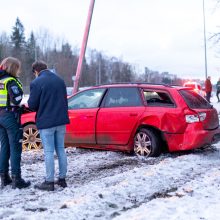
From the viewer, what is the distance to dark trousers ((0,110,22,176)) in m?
6.25

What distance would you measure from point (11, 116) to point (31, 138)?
3.80 meters

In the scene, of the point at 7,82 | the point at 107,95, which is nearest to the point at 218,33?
the point at 107,95

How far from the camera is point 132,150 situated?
9.05 meters

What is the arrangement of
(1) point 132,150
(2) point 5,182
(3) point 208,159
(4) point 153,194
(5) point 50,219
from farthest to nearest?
1. (1) point 132,150
2. (3) point 208,159
3. (2) point 5,182
4. (4) point 153,194
5. (5) point 50,219

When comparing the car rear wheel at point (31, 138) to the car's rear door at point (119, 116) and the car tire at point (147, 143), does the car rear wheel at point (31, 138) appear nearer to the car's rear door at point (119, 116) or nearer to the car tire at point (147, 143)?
the car's rear door at point (119, 116)

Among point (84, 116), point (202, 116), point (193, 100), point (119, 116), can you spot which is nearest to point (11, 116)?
point (119, 116)

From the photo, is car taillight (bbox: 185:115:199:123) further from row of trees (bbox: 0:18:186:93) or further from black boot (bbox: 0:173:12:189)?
row of trees (bbox: 0:18:186:93)

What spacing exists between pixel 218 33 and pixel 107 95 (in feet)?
45.2

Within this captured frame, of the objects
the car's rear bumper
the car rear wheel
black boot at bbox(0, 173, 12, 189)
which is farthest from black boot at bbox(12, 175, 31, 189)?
the car rear wheel

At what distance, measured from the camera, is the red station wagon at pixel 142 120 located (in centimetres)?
849

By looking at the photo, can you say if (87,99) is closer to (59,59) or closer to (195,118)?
(195,118)

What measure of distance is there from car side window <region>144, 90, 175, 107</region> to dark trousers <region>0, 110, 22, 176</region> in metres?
3.35

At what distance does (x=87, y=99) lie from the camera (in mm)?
9688

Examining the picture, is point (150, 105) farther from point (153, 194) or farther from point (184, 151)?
point (153, 194)
